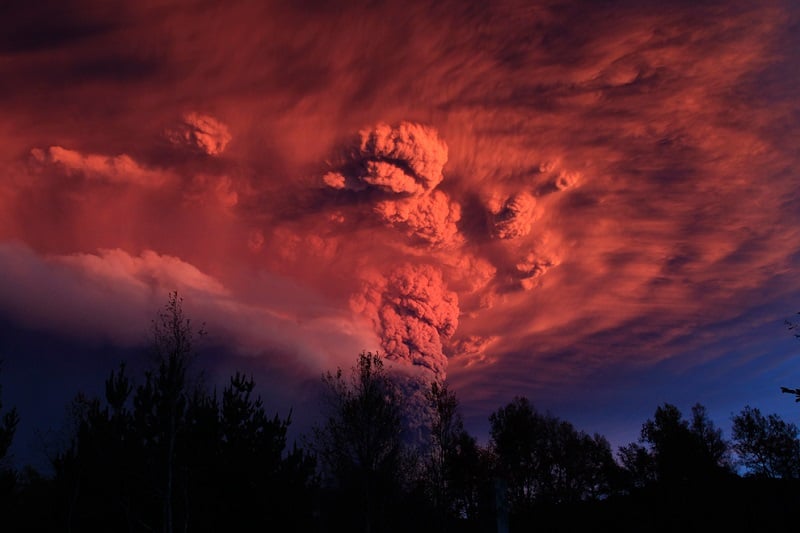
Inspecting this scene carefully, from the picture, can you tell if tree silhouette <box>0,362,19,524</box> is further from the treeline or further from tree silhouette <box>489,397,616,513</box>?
tree silhouette <box>489,397,616,513</box>

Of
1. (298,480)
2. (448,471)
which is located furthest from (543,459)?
(298,480)

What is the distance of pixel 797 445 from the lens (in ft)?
173

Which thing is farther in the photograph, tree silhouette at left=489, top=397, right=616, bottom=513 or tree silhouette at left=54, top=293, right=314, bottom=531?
tree silhouette at left=489, top=397, right=616, bottom=513

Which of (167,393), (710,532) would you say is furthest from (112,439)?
(710,532)

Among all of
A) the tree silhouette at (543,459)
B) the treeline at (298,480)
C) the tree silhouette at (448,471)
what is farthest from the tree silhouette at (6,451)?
the tree silhouette at (543,459)

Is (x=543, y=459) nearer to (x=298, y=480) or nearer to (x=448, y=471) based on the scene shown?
(x=448, y=471)

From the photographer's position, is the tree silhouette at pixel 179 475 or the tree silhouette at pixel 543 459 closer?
the tree silhouette at pixel 179 475

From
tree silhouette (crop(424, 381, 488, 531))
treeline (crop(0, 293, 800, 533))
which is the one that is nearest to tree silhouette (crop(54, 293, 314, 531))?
treeline (crop(0, 293, 800, 533))

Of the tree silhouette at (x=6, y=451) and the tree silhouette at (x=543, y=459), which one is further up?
the tree silhouette at (x=543, y=459)

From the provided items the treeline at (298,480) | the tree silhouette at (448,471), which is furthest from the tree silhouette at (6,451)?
the tree silhouette at (448,471)

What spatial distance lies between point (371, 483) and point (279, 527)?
8.71 meters

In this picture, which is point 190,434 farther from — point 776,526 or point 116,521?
point 776,526

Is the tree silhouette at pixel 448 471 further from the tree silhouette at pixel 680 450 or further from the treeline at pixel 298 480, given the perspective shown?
the tree silhouette at pixel 680 450

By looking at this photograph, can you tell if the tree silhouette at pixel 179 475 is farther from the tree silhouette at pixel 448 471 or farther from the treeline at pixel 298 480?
the tree silhouette at pixel 448 471
